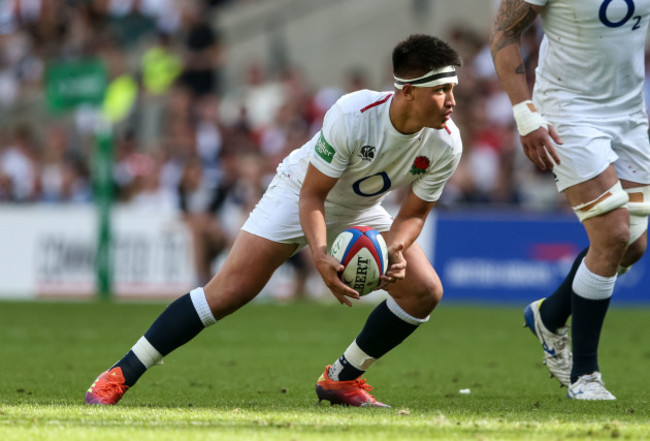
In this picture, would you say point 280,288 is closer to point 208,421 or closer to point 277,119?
point 277,119

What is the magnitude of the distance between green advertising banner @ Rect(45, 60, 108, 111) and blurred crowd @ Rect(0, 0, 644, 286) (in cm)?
30

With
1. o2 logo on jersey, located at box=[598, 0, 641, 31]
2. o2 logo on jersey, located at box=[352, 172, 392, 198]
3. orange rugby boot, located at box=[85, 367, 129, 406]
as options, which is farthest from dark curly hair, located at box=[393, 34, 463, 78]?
orange rugby boot, located at box=[85, 367, 129, 406]

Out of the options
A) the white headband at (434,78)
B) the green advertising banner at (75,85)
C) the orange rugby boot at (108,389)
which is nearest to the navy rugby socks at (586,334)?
the white headband at (434,78)

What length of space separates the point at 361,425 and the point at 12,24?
1974 cm

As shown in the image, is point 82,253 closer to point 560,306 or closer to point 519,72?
point 560,306

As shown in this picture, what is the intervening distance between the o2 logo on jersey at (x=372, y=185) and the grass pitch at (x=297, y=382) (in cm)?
116

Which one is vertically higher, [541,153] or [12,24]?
[541,153]

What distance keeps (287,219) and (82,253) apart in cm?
1113

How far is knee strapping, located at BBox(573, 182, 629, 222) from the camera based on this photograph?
20.2 ft

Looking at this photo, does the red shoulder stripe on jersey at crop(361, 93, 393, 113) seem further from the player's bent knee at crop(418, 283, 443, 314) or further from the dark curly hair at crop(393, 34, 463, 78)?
the player's bent knee at crop(418, 283, 443, 314)

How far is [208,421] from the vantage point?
5031 millimetres

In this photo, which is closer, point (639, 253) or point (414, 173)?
point (414, 173)

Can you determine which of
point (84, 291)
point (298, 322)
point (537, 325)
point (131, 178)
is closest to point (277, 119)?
point (131, 178)

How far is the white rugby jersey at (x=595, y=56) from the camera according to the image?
6.34 metres
